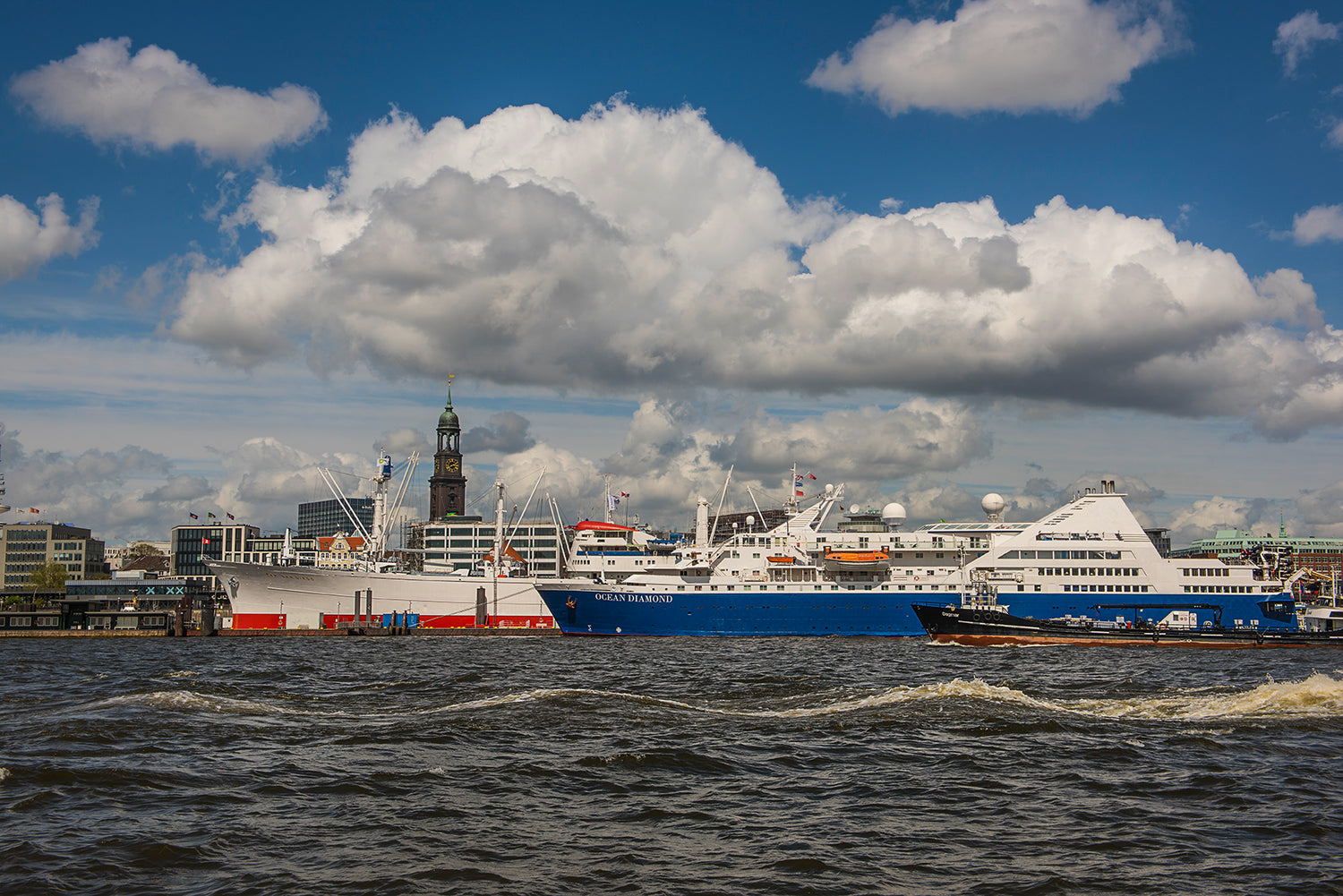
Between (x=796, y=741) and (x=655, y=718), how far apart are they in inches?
172

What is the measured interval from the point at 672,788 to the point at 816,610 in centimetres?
5669

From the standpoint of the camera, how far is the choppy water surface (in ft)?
38.8

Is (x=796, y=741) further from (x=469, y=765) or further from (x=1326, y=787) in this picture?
(x=1326, y=787)

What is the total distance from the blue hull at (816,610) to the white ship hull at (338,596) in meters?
21.1

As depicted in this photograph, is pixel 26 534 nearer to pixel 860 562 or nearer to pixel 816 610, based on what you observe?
pixel 816 610

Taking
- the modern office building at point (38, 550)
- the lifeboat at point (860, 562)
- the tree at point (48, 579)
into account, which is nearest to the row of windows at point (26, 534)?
the modern office building at point (38, 550)

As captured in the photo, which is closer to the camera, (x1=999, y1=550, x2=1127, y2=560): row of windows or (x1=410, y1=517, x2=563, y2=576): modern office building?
(x1=999, y1=550, x2=1127, y2=560): row of windows

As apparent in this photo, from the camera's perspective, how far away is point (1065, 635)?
204 feet

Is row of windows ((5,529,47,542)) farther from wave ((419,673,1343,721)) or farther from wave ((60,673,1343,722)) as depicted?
wave ((419,673,1343,721))

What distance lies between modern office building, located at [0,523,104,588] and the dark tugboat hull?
16704 cm

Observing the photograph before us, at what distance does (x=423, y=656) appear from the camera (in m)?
51.7

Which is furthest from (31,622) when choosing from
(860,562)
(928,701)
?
(928,701)

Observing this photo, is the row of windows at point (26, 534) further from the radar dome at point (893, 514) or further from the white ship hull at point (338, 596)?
the radar dome at point (893, 514)

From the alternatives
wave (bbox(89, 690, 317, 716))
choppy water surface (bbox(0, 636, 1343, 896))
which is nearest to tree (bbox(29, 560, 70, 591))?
choppy water surface (bbox(0, 636, 1343, 896))
